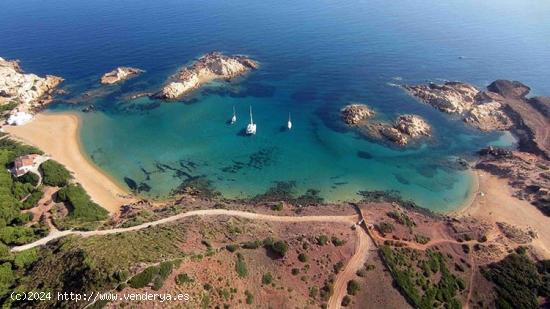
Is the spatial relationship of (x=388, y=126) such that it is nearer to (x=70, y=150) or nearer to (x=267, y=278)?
(x=267, y=278)

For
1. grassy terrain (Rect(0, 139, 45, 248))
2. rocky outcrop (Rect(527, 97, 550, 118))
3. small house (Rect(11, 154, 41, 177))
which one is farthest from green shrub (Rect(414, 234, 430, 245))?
small house (Rect(11, 154, 41, 177))

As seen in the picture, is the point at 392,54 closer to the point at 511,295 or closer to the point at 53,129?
the point at 511,295

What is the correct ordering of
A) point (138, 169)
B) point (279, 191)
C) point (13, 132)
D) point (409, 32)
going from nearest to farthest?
point (279, 191) → point (138, 169) → point (13, 132) → point (409, 32)

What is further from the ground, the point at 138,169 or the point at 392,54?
the point at 392,54

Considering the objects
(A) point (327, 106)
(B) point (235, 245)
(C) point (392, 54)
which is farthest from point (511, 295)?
(C) point (392, 54)

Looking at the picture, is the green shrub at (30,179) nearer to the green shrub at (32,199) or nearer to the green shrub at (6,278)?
the green shrub at (32,199)

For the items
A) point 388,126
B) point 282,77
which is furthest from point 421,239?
point 282,77

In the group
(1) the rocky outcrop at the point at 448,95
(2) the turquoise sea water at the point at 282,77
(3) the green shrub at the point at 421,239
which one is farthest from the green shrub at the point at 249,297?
(1) the rocky outcrop at the point at 448,95
